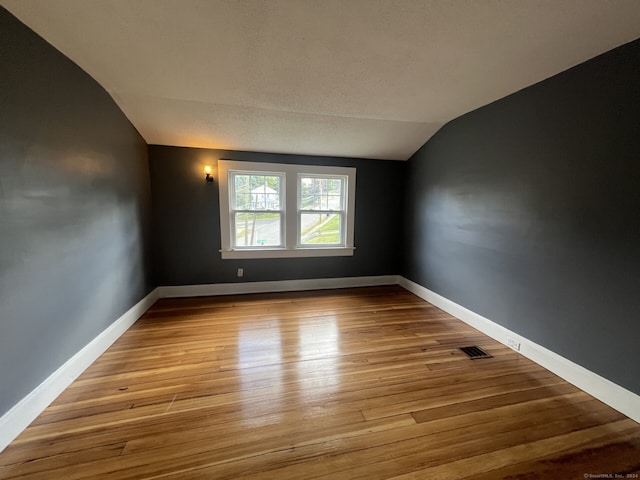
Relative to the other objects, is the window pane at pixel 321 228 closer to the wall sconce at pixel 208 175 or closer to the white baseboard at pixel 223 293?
the white baseboard at pixel 223 293

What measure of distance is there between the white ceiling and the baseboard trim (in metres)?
2.15

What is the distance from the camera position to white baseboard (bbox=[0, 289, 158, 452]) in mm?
1399

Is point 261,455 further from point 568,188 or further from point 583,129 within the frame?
point 583,129

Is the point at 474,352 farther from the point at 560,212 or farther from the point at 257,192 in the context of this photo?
the point at 257,192

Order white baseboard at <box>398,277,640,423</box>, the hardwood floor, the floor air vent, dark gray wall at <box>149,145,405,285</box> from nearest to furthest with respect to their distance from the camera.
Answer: the hardwood floor < white baseboard at <box>398,277,640,423</box> < the floor air vent < dark gray wall at <box>149,145,405,285</box>

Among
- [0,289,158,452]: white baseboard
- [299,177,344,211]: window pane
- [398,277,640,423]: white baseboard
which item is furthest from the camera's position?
[299,177,344,211]: window pane

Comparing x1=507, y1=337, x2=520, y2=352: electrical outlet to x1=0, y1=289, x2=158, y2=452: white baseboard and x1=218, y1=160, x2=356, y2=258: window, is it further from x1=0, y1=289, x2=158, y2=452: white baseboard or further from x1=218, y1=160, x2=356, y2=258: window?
x1=0, y1=289, x2=158, y2=452: white baseboard

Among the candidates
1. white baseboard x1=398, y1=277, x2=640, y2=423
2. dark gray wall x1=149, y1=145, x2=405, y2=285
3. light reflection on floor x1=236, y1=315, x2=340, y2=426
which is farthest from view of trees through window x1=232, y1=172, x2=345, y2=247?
white baseboard x1=398, y1=277, x2=640, y2=423

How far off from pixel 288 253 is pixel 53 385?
8.97 feet

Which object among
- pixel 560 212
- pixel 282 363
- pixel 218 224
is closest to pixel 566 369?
pixel 560 212

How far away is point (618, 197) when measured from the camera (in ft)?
5.49

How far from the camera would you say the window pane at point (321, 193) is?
4051 millimetres

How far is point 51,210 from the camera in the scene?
1.77m

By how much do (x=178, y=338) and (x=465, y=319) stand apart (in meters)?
3.07
